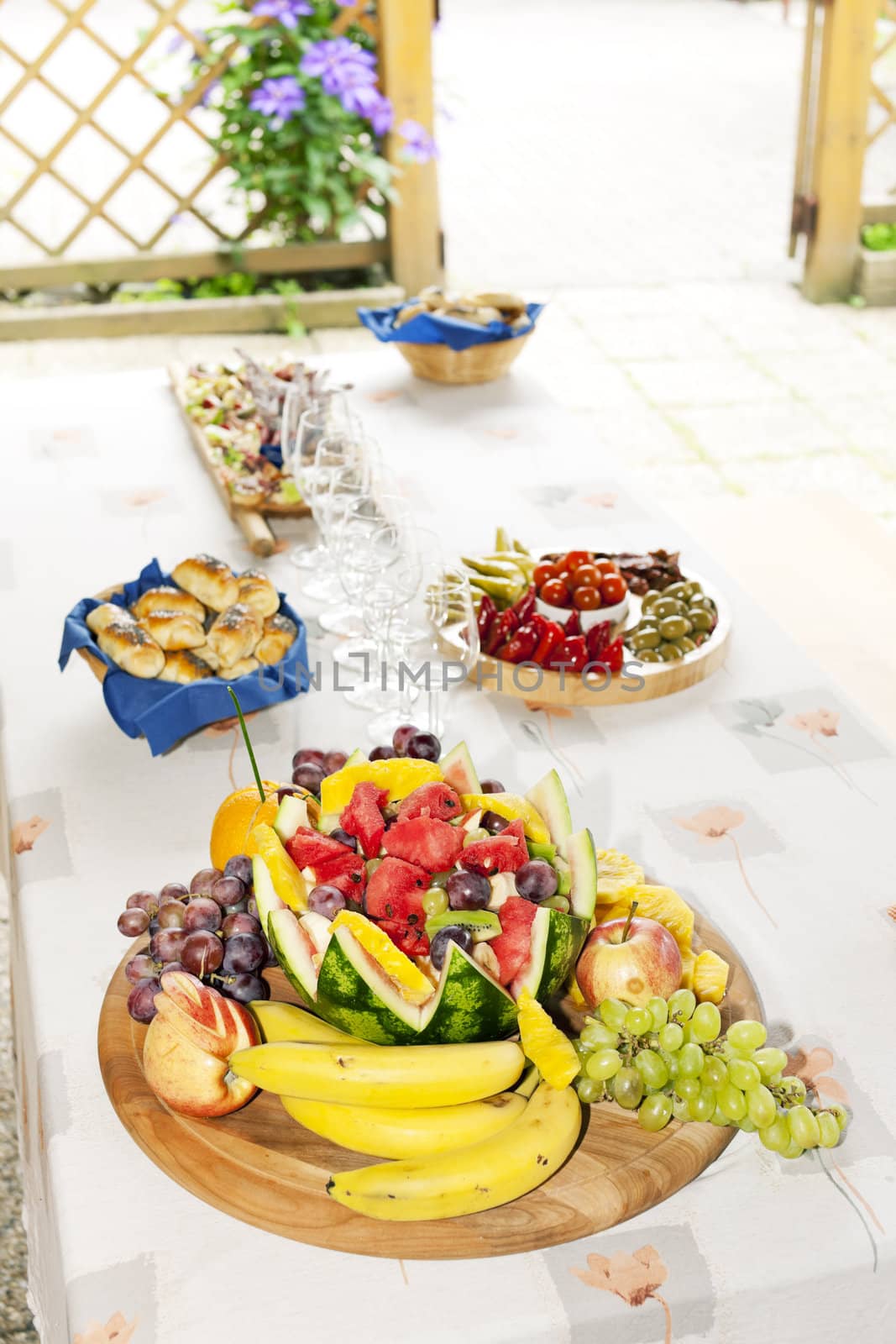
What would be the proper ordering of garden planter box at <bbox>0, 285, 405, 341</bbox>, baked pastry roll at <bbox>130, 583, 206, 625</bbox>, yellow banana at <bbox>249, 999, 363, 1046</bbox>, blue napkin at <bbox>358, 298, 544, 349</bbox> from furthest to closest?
garden planter box at <bbox>0, 285, 405, 341</bbox> → blue napkin at <bbox>358, 298, 544, 349</bbox> → baked pastry roll at <bbox>130, 583, 206, 625</bbox> → yellow banana at <bbox>249, 999, 363, 1046</bbox>

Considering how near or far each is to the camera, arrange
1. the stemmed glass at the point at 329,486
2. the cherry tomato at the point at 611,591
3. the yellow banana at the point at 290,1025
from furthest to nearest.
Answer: the stemmed glass at the point at 329,486 < the cherry tomato at the point at 611,591 < the yellow banana at the point at 290,1025

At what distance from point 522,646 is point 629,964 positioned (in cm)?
64

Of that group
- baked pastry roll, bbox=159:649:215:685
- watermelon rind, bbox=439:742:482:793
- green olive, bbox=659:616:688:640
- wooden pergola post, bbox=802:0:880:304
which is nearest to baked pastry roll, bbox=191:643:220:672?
baked pastry roll, bbox=159:649:215:685

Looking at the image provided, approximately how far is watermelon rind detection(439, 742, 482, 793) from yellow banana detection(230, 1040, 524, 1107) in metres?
0.31

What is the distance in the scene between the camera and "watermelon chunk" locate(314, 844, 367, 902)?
1081mm

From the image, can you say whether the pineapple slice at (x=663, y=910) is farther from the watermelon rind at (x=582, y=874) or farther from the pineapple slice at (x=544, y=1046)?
the pineapple slice at (x=544, y=1046)

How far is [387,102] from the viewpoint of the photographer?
4.69 m

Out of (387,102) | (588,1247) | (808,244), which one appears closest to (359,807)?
(588,1247)

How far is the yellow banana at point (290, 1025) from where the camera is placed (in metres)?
1.04

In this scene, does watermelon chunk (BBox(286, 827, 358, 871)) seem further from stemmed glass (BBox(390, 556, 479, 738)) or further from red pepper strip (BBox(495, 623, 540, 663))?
red pepper strip (BBox(495, 623, 540, 663))

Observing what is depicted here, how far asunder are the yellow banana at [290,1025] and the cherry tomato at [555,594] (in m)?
0.78

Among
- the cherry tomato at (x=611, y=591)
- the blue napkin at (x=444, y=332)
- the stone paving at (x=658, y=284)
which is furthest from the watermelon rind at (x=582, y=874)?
the blue napkin at (x=444, y=332)

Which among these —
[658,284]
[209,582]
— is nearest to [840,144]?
[658,284]

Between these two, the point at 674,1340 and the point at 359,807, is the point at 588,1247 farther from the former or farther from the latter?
the point at 359,807
